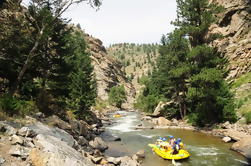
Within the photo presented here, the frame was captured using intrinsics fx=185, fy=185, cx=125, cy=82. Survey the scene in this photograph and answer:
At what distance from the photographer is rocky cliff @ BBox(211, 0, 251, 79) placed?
30953mm

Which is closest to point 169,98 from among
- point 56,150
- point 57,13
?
point 57,13

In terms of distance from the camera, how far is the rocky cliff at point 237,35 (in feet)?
102

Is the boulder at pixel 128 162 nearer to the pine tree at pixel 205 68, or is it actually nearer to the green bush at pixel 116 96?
the pine tree at pixel 205 68

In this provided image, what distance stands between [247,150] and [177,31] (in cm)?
1687

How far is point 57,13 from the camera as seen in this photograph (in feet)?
54.2

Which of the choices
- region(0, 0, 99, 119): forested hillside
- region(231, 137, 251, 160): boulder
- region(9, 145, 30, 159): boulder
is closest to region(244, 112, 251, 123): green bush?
region(231, 137, 251, 160): boulder

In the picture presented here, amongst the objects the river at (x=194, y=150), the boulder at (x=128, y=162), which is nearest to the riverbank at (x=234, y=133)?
the river at (x=194, y=150)

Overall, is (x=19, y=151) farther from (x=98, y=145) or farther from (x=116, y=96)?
(x=116, y=96)

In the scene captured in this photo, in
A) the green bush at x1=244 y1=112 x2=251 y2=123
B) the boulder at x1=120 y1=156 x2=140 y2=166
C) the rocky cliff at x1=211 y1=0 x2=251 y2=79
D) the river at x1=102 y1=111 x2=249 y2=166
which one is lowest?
the river at x1=102 y1=111 x2=249 y2=166

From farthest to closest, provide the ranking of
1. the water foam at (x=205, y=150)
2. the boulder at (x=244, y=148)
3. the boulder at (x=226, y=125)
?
the boulder at (x=226, y=125)
the water foam at (x=205, y=150)
the boulder at (x=244, y=148)

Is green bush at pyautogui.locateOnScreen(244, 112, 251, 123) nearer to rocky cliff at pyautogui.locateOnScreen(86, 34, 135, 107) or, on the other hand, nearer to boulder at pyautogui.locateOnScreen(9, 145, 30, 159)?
boulder at pyautogui.locateOnScreen(9, 145, 30, 159)

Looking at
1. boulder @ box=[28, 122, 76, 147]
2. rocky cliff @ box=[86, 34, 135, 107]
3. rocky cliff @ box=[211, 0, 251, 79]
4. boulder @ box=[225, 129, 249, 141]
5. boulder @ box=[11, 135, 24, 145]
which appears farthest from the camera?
rocky cliff @ box=[86, 34, 135, 107]

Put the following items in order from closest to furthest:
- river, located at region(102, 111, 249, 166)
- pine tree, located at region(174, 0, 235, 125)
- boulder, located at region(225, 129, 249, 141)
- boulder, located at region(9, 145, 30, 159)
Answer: boulder, located at region(9, 145, 30, 159), river, located at region(102, 111, 249, 166), boulder, located at region(225, 129, 249, 141), pine tree, located at region(174, 0, 235, 125)

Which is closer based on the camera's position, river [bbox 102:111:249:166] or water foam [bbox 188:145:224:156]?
river [bbox 102:111:249:166]
